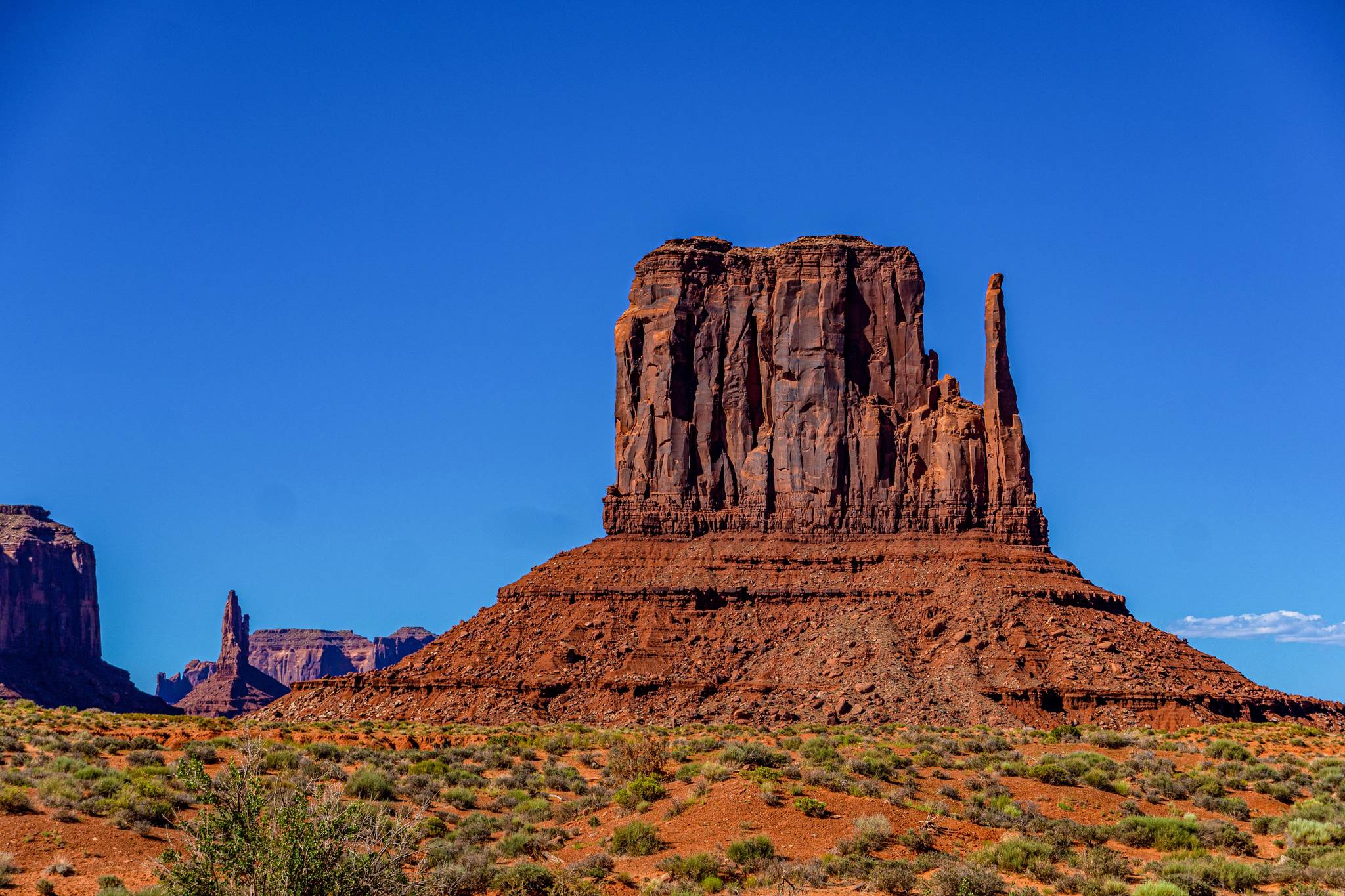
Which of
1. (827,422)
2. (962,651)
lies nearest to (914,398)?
(827,422)

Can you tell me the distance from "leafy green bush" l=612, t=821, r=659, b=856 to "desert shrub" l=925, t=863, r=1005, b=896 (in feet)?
19.9

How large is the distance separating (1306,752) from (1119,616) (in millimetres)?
29763

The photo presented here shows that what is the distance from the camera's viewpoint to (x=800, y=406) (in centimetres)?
9662

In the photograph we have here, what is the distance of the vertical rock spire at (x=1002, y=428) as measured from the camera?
90250 millimetres

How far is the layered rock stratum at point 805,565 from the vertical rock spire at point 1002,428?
136mm

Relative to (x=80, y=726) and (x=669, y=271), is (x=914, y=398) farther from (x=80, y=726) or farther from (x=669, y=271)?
(x=80, y=726)

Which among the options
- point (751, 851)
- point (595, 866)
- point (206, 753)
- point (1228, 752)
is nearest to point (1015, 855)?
point (751, 851)

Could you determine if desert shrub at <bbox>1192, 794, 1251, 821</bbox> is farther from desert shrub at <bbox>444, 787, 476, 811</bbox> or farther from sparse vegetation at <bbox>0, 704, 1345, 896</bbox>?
desert shrub at <bbox>444, 787, 476, 811</bbox>

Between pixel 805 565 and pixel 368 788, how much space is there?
5454 centimetres

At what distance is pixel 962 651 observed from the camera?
77000mm

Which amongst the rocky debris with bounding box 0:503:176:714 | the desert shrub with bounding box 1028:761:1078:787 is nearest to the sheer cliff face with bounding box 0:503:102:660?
the rocky debris with bounding box 0:503:176:714

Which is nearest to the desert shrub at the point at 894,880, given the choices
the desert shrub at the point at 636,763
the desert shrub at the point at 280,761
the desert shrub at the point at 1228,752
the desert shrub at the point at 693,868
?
the desert shrub at the point at 693,868

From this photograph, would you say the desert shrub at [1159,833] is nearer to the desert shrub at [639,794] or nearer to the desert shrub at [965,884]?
the desert shrub at [965,884]

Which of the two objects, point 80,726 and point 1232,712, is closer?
point 80,726
